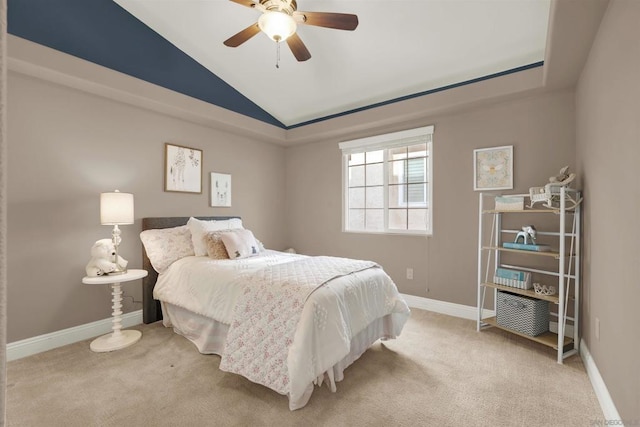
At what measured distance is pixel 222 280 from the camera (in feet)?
7.93

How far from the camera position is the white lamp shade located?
102 inches

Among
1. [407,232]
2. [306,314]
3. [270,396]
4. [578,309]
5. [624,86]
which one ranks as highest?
[624,86]

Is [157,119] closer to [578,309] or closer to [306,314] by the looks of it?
[306,314]

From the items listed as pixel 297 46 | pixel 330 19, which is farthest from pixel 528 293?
pixel 297 46

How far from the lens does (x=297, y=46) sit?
2.42 metres

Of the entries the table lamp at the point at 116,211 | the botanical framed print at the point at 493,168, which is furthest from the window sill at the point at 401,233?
the table lamp at the point at 116,211

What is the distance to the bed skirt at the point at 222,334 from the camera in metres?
2.05

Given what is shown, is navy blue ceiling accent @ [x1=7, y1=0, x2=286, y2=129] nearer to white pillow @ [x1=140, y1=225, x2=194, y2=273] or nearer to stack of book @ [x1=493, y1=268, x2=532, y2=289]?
white pillow @ [x1=140, y1=225, x2=194, y2=273]

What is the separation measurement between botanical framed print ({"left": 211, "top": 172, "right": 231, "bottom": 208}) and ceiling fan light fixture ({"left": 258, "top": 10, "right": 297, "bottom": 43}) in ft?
7.35

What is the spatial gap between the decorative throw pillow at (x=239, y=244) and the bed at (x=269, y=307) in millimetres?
14

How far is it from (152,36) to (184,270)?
101 inches

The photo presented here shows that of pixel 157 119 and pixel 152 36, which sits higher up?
pixel 152 36

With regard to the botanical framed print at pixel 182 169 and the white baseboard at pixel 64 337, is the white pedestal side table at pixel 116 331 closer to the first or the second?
the white baseboard at pixel 64 337

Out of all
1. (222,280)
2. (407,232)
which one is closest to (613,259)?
(407,232)
